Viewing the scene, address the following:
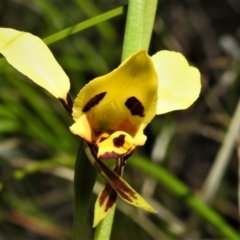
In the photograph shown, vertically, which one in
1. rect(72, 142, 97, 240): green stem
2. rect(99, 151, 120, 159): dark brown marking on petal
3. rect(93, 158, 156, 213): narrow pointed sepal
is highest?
rect(99, 151, 120, 159): dark brown marking on petal

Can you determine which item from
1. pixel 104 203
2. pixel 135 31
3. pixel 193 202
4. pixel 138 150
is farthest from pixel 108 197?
pixel 138 150

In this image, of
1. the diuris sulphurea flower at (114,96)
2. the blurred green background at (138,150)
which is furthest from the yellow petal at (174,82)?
the blurred green background at (138,150)

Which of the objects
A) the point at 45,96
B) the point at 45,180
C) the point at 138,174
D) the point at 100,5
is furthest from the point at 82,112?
the point at 100,5

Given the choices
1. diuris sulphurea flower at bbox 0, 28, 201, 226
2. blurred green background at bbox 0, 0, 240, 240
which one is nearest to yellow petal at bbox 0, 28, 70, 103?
diuris sulphurea flower at bbox 0, 28, 201, 226

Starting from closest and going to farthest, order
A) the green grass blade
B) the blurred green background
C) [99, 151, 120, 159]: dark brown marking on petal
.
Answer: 1. [99, 151, 120, 159]: dark brown marking on petal
2. the green grass blade
3. the blurred green background

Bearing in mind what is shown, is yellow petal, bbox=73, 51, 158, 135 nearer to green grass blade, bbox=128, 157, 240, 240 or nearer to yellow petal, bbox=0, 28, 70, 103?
yellow petal, bbox=0, 28, 70, 103

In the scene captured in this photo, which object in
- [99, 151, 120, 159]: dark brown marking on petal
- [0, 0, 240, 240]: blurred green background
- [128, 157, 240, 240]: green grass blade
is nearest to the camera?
[99, 151, 120, 159]: dark brown marking on petal

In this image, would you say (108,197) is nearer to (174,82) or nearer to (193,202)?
(174,82)
